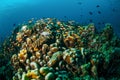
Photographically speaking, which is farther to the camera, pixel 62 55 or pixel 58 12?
pixel 58 12

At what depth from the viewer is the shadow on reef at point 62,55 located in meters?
6.35

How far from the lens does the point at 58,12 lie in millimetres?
43188

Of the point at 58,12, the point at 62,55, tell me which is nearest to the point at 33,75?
the point at 62,55

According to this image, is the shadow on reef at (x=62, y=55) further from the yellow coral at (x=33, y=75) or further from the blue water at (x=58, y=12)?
the blue water at (x=58, y=12)

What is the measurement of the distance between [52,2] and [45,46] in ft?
140

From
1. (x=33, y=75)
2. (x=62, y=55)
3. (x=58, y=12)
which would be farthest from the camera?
(x=58, y=12)

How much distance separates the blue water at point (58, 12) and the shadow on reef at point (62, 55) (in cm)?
Result: 1910

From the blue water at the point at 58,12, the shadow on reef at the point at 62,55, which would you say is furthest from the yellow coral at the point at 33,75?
the blue water at the point at 58,12

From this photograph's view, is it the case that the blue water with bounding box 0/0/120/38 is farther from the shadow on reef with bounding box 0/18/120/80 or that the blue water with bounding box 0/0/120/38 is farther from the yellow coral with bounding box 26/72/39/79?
the yellow coral with bounding box 26/72/39/79

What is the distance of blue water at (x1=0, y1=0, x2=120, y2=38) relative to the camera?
1286 inches

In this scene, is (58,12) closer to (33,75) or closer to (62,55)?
(62,55)

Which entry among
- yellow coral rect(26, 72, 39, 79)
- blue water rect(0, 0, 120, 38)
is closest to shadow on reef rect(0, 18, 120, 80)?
yellow coral rect(26, 72, 39, 79)

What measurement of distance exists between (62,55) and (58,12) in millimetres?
36665

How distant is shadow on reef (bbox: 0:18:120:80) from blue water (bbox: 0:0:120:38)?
752 inches
